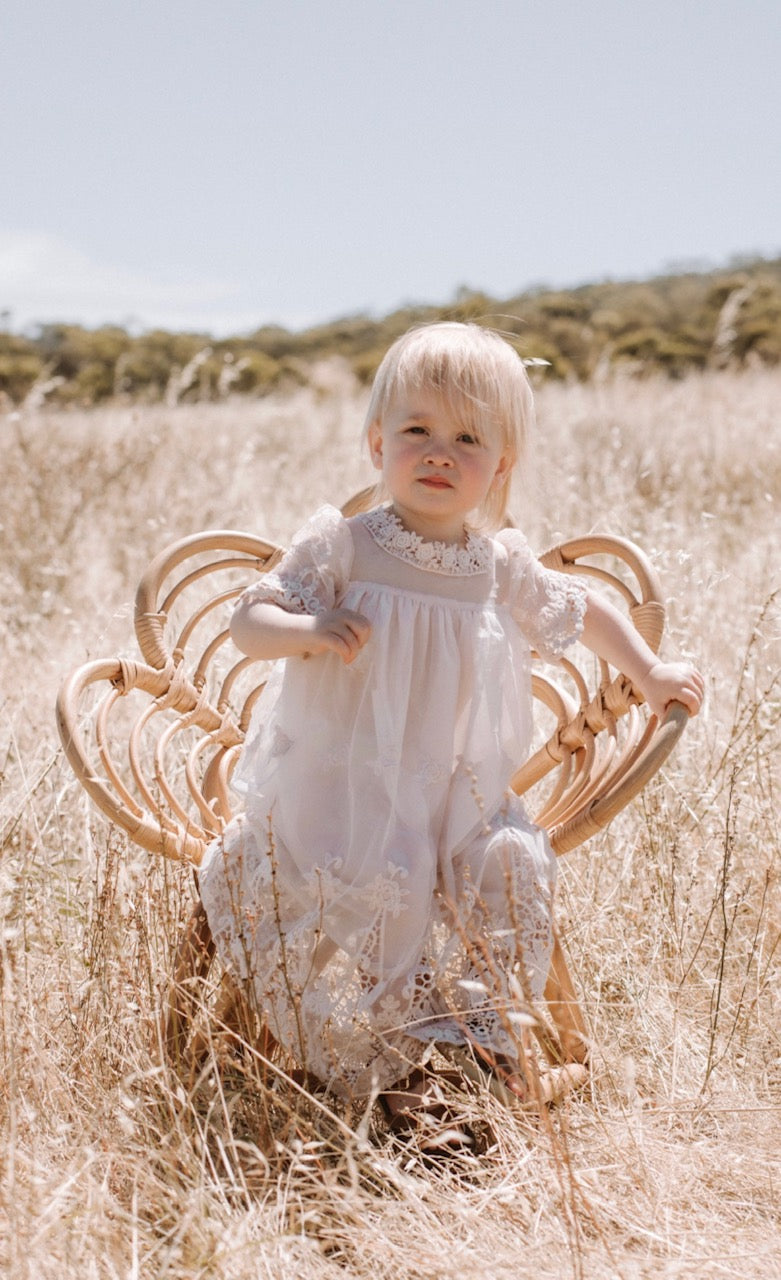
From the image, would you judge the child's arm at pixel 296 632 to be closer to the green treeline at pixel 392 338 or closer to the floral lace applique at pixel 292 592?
the floral lace applique at pixel 292 592

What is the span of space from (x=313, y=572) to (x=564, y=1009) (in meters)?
0.90

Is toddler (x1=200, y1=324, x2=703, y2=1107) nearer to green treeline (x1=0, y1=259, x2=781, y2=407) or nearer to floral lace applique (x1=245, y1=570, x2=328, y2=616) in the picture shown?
floral lace applique (x1=245, y1=570, x2=328, y2=616)

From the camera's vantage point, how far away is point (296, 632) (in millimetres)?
2010

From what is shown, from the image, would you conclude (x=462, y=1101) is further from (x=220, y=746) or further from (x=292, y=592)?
(x=220, y=746)

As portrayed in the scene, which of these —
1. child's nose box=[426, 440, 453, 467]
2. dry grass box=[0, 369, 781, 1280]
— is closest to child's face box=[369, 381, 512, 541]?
child's nose box=[426, 440, 453, 467]

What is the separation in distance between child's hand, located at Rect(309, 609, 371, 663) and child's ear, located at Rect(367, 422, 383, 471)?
39 centimetres

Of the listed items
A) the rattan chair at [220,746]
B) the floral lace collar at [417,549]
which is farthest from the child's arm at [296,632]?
the rattan chair at [220,746]

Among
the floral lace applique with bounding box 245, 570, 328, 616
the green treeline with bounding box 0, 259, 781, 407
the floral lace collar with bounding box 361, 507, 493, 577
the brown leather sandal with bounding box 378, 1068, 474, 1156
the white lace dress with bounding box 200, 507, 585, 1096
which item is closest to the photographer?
the brown leather sandal with bounding box 378, 1068, 474, 1156

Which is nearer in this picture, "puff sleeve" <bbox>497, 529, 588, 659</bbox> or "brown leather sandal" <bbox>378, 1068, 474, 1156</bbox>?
"brown leather sandal" <bbox>378, 1068, 474, 1156</bbox>

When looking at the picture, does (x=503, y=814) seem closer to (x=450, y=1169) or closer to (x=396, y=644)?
(x=396, y=644)

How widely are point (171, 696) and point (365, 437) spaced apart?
65cm

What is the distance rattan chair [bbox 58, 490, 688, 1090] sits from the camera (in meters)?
2.01

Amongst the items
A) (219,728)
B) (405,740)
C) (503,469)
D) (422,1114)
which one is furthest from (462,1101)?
(503,469)

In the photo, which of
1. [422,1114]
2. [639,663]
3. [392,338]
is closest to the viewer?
[422,1114]
